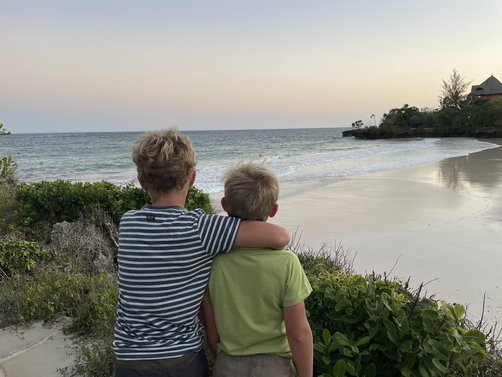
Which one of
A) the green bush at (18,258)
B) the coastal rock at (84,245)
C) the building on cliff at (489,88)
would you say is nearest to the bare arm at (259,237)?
the green bush at (18,258)

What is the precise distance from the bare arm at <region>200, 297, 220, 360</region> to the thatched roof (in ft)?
288

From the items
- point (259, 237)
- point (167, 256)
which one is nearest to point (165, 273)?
point (167, 256)

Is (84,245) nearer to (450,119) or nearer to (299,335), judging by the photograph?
(299,335)

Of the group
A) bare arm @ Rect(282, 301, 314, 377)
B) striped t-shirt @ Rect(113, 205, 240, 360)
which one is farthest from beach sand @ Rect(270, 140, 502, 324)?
striped t-shirt @ Rect(113, 205, 240, 360)

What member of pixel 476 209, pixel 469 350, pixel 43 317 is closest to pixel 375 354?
pixel 469 350

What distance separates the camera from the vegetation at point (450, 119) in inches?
2283

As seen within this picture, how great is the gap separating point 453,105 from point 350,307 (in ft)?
263

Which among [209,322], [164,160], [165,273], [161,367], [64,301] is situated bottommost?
[64,301]

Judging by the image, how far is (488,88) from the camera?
259ft

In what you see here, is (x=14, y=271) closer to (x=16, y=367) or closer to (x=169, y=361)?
(x=16, y=367)

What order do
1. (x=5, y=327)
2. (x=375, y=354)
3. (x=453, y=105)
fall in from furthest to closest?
(x=453, y=105) → (x=5, y=327) → (x=375, y=354)

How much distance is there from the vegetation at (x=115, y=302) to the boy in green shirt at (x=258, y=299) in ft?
1.28

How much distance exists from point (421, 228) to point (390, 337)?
24.3 ft

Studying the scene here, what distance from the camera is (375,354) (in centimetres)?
242
